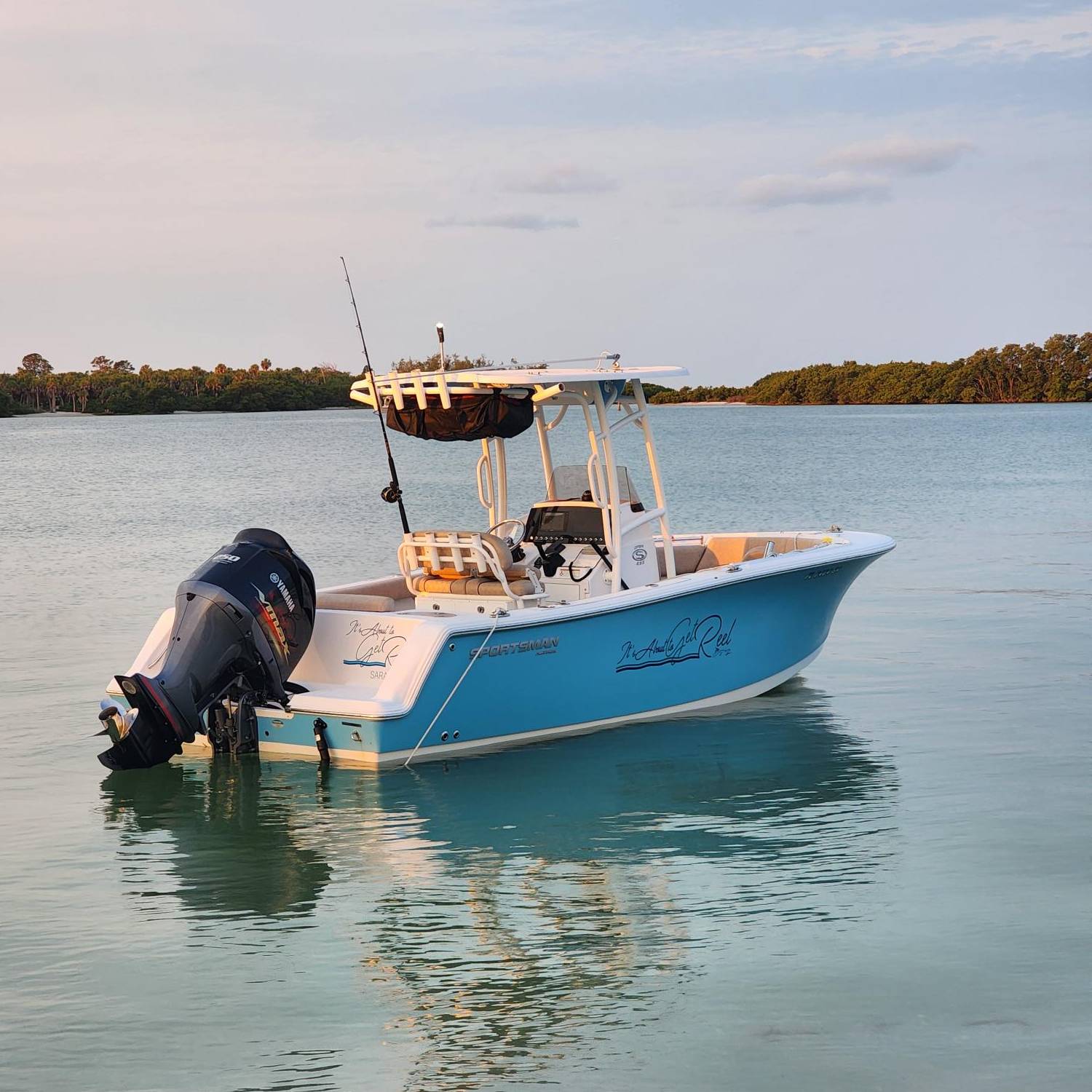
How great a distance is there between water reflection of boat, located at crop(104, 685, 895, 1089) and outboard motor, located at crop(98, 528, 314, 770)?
0.50m

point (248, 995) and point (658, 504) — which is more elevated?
point (658, 504)

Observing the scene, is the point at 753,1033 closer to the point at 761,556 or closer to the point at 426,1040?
the point at 426,1040

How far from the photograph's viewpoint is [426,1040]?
6.09 meters

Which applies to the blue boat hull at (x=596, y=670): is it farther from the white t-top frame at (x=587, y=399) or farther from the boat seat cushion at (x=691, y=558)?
the boat seat cushion at (x=691, y=558)

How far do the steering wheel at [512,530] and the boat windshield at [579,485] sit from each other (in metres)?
0.36

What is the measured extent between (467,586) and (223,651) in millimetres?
2008

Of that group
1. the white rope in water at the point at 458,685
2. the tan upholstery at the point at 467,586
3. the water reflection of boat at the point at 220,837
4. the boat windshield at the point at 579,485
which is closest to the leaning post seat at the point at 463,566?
the tan upholstery at the point at 467,586

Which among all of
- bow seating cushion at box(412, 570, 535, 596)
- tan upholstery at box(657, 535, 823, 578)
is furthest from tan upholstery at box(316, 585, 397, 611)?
tan upholstery at box(657, 535, 823, 578)

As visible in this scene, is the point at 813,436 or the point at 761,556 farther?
the point at 813,436

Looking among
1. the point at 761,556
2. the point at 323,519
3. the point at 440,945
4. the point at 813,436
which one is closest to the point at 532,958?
the point at 440,945

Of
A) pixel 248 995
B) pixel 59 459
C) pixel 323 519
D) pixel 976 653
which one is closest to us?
pixel 248 995

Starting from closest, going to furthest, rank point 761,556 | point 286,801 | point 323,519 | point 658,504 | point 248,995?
point 248,995 < point 286,801 < point 658,504 < point 761,556 < point 323,519

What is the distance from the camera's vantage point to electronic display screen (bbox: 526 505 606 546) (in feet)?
37.5

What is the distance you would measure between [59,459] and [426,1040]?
72.4 meters
